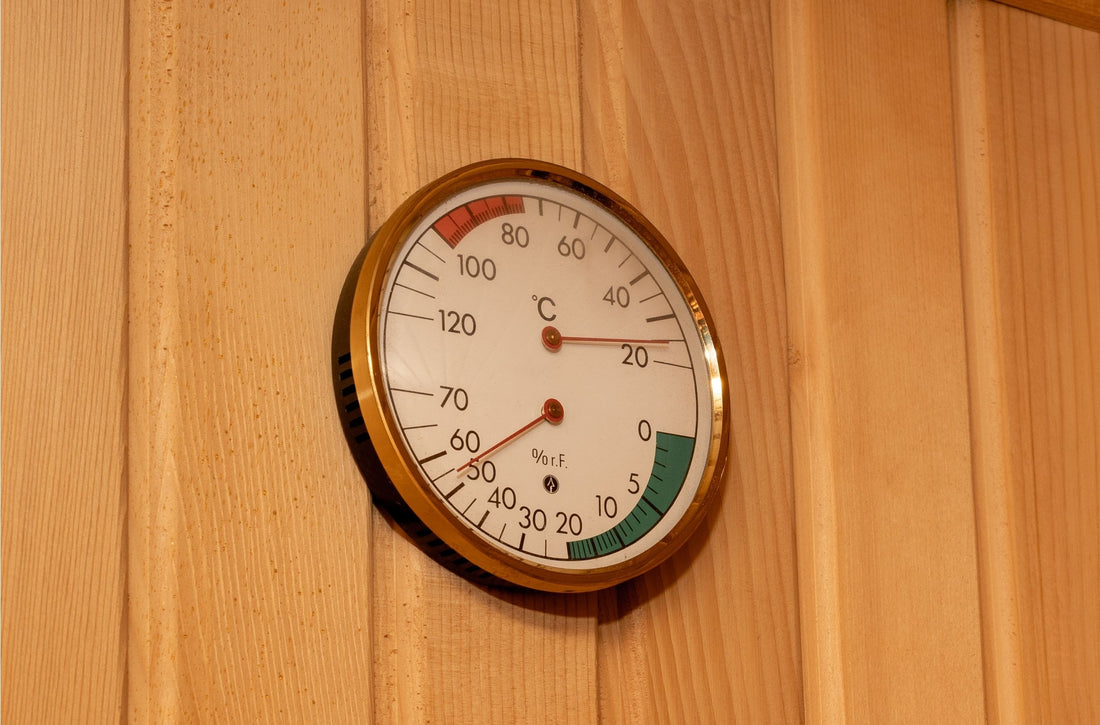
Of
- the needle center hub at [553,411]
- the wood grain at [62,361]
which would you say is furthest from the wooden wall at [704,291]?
the needle center hub at [553,411]

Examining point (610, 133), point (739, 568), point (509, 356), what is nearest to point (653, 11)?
point (610, 133)

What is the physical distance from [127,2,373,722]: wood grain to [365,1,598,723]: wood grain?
0.03 m

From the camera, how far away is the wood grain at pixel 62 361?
2.70 feet

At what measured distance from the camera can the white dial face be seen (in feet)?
3.06

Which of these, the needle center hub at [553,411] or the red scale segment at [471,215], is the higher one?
the red scale segment at [471,215]

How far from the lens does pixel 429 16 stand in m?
1.04

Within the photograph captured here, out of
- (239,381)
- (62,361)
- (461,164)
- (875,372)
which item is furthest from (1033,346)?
(62,361)

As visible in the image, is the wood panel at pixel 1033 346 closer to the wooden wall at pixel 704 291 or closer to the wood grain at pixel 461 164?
the wooden wall at pixel 704 291

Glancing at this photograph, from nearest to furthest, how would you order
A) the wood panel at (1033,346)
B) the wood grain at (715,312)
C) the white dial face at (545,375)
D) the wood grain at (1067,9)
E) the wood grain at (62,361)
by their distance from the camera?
the wood grain at (62,361)
the white dial face at (545,375)
the wood grain at (715,312)
the wood panel at (1033,346)
the wood grain at (1067,9)

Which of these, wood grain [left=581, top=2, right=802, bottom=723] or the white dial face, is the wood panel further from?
the white dial face

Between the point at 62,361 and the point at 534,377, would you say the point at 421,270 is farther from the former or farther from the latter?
the point at 62,361

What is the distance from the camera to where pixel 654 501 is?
39.9 inches

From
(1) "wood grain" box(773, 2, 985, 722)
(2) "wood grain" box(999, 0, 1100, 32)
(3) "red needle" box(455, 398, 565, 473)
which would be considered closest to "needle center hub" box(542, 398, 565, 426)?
(3) "red needle" box(455, 398, 565, 473)

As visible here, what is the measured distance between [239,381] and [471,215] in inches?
8.7
